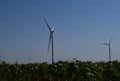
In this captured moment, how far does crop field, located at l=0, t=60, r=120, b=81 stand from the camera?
985 inches

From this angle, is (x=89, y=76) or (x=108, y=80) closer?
(x=89, y=76)

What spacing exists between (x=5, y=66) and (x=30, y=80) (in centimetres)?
982

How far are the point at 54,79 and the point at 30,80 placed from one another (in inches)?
74.0

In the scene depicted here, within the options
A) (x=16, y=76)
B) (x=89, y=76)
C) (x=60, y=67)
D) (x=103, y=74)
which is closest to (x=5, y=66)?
(x=16, y=76)

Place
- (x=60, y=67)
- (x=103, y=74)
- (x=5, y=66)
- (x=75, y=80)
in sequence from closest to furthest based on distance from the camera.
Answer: (x=75, y=80) < (x=103, y=74) < (x=60, y=67) < (x=5, y=66)

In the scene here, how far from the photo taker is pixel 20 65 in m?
37.3

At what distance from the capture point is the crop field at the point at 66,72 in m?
25.0

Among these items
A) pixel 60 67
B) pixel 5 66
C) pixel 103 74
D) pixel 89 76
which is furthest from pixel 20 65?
pixel 89 76

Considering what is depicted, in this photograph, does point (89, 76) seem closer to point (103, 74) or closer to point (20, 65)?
point (103, 74)

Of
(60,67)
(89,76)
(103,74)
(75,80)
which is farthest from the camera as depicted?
(60,67)

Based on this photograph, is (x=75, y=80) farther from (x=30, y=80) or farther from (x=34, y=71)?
(x=34, y=71)

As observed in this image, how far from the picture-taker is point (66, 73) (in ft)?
93.5

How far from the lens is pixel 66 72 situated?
93.3ft

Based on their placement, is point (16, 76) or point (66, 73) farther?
point (16, 76)
